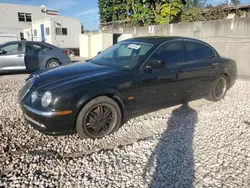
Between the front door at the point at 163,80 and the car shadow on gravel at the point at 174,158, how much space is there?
20.7 inches

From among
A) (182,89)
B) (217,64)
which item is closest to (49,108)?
(182,89)

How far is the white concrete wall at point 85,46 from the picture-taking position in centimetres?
1520

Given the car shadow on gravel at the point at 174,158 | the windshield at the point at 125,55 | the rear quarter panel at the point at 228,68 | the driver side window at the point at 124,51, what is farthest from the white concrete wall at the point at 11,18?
the car shadow on gravel at the point at 174,158

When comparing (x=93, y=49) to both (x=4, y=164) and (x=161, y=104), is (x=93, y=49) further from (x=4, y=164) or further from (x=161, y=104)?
(x=4, y=164)

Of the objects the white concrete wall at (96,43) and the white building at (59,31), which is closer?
the white concrete wall at (96,43)

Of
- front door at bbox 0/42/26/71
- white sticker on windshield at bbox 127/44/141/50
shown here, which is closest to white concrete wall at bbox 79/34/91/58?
front door at bbox 0/42/26/71

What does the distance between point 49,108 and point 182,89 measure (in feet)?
8.13

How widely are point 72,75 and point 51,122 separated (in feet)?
2.62

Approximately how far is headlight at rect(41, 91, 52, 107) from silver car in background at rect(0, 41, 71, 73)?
18.2 feet

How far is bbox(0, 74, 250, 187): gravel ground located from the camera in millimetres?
2104

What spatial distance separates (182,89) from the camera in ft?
12.3

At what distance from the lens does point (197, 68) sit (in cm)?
392

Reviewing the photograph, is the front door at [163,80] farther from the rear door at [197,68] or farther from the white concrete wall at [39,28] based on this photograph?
the white concrete wall at [39,28]

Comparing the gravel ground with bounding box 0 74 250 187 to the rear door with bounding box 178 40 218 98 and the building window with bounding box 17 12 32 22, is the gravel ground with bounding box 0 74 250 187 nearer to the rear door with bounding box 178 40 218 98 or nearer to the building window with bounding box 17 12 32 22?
the rear door with bounding box 178 40 218 98
